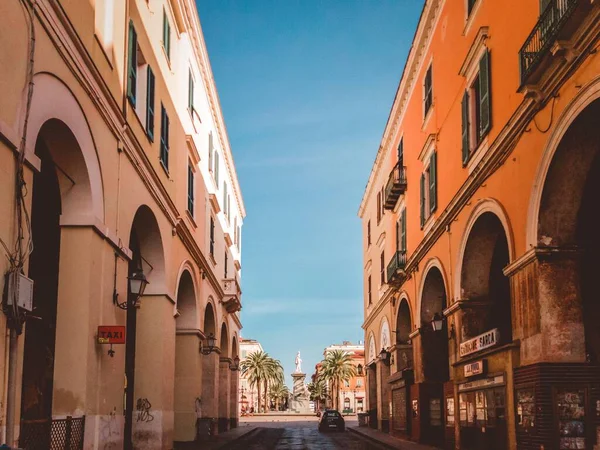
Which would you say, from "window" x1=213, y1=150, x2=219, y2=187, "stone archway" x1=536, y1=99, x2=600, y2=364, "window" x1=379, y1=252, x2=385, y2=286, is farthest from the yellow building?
"window" x1=379, y1=252, x2=385, y2=286

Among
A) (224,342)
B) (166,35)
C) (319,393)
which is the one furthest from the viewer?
(319,393)

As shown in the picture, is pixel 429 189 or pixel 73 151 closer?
pixel 73 151

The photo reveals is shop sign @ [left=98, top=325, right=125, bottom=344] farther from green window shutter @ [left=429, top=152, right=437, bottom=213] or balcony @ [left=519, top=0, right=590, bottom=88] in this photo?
green window shutter @ [left=429, top=152, right=437, bottom=213]

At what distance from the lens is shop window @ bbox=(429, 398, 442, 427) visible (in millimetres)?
26297

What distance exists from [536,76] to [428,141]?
11617mm

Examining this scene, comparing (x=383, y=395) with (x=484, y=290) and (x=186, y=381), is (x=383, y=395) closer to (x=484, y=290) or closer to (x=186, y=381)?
(x=186, y=381)

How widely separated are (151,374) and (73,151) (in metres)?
8.84

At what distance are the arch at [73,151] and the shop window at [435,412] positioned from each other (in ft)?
49.6

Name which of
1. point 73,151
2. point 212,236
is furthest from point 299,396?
point 73,151

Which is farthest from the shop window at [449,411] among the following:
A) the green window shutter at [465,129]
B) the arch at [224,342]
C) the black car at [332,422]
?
the black car at [332,422]

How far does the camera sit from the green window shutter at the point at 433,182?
81.8 feet

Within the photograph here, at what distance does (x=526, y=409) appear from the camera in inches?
604

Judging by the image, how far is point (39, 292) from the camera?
52.4 ft

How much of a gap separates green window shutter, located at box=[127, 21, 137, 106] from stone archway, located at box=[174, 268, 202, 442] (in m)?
10.3
